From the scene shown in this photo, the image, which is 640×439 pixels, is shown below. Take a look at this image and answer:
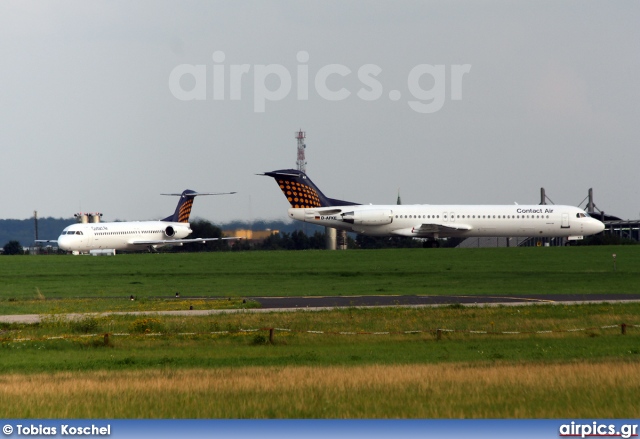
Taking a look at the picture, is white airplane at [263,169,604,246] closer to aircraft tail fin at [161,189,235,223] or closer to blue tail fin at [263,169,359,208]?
blue tail fin at [263,169,359,208]

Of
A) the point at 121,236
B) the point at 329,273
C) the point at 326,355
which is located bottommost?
the point at 326,355

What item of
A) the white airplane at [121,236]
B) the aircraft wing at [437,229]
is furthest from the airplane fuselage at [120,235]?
the aircraft wing at [437,229]

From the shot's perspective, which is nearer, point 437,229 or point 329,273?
point 329,273

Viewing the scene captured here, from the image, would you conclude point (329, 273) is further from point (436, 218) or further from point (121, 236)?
point (121, 236)

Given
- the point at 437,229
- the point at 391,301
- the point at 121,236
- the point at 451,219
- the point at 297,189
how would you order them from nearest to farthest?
the point at 391,301
the point at 451,219
the point at 437,229
the point at 297,189
the point at 121,236

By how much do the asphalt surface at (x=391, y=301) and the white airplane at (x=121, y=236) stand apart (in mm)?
Result: 48722

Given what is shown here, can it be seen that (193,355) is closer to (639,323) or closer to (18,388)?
(18,388)

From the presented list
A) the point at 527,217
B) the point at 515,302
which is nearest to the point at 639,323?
the point at 515,302

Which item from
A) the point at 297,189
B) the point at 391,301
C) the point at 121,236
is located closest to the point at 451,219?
the point at 297,189

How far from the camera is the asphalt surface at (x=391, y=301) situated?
3484cm

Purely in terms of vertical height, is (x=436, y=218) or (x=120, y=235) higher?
(x=436, y=218)

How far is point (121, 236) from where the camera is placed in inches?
3639

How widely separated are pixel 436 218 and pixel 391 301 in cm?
3887

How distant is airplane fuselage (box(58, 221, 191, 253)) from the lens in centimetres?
8844
